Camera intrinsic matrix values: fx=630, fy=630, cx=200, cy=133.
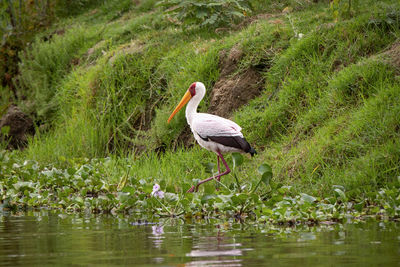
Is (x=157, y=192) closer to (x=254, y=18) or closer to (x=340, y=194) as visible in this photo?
(x=340, y=194)

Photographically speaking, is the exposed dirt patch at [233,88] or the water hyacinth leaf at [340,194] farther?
the exposed dirt patch at [233,88]

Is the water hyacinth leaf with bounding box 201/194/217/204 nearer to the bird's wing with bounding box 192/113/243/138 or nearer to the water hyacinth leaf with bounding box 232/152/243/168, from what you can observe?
the water hyacinth leaf with bounding box 232/152/243/168

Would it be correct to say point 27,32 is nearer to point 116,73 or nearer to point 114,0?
point 114,0

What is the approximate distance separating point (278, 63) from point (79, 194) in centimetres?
353

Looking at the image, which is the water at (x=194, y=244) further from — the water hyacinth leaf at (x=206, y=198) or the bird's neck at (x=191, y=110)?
the bird's neck at (x=191, y=110)

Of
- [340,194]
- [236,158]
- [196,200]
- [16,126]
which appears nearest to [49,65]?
[16,126]

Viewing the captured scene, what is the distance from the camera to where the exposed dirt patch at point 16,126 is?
12.3m

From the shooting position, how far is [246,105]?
9.36 metres

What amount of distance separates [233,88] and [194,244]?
17.9 ft

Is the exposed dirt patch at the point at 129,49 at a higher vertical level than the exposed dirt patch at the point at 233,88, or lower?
higher

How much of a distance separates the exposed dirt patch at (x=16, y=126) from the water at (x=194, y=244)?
6.74 metres

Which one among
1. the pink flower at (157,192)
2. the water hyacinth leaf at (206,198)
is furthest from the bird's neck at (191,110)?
the water hyacinth leaf at (206,198)

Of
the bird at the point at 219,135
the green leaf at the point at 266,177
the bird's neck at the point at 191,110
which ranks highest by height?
the bird's neck at the point at 191,110

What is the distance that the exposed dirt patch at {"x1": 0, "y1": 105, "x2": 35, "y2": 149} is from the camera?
12.3 meters
